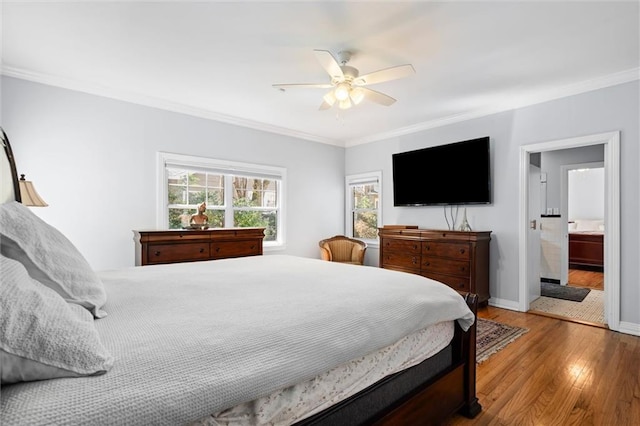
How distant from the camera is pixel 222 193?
4.54 meters

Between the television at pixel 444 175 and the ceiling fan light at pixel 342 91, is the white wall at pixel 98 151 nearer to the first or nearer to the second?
the ceiling fan light at pixel 342 91

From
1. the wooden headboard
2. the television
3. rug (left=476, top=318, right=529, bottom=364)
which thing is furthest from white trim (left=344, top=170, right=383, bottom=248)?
the wooden headboard

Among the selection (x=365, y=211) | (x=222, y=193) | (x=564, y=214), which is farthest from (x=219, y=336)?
(x=564, y=214)

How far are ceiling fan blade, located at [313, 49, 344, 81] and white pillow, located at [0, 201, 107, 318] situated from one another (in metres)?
1.88

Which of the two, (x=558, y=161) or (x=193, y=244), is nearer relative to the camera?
(x=193, y=244)

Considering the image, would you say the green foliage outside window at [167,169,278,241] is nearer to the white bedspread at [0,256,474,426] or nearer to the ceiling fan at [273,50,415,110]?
the ceiling fan at [273,50,415,110]

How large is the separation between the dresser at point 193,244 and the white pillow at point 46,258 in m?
2.13

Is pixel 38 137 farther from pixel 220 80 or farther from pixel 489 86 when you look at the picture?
pixel 489 86

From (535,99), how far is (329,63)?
2.79 m

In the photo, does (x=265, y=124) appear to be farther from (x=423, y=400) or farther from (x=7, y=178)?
(x=423, y=400)

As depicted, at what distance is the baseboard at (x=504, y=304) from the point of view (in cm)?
392

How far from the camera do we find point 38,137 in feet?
10.3

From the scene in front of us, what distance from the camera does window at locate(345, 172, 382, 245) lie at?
563 cm

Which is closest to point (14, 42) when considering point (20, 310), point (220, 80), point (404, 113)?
point (220, 80)
